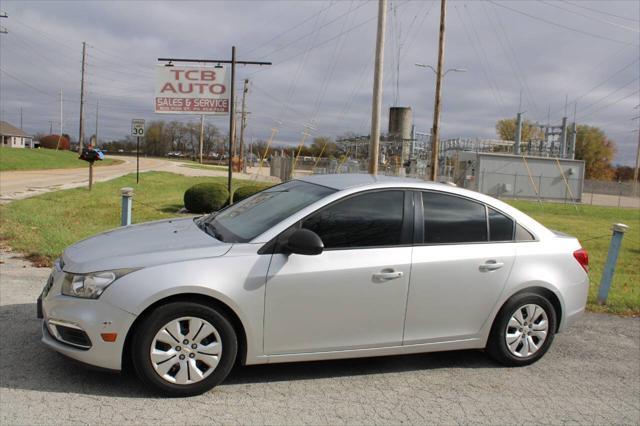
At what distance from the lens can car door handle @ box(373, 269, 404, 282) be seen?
423 cm

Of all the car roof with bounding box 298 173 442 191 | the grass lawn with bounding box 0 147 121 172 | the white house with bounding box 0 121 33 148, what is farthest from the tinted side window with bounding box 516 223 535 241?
the white house with bounding box 0 121 33 148

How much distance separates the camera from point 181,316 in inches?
148

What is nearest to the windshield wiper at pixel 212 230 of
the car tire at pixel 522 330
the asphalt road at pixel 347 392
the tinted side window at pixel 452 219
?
the asphalt road at pixel 347 392

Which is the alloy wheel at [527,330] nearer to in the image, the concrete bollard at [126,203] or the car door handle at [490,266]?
the car door handle at [490,266]

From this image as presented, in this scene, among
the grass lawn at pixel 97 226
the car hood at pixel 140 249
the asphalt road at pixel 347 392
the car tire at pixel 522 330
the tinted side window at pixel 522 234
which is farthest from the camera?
the grass lawn at pixel 97 226

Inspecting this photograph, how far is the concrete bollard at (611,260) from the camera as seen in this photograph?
706 centimetres

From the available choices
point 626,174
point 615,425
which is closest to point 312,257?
point 615,425

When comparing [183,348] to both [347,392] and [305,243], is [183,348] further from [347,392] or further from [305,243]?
[347,392]

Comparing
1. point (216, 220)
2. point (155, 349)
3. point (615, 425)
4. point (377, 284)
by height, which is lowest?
point (615, 425)

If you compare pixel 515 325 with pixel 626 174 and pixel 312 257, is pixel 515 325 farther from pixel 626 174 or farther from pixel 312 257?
pixel 626 174

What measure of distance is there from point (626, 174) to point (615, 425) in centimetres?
12793

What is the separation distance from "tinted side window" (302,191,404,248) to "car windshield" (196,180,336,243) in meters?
0.18

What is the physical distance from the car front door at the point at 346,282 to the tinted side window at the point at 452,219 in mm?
191

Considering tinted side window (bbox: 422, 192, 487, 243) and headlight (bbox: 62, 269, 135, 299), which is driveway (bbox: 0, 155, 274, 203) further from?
tinted side window (bbox: 422, 192, 487, 243)
